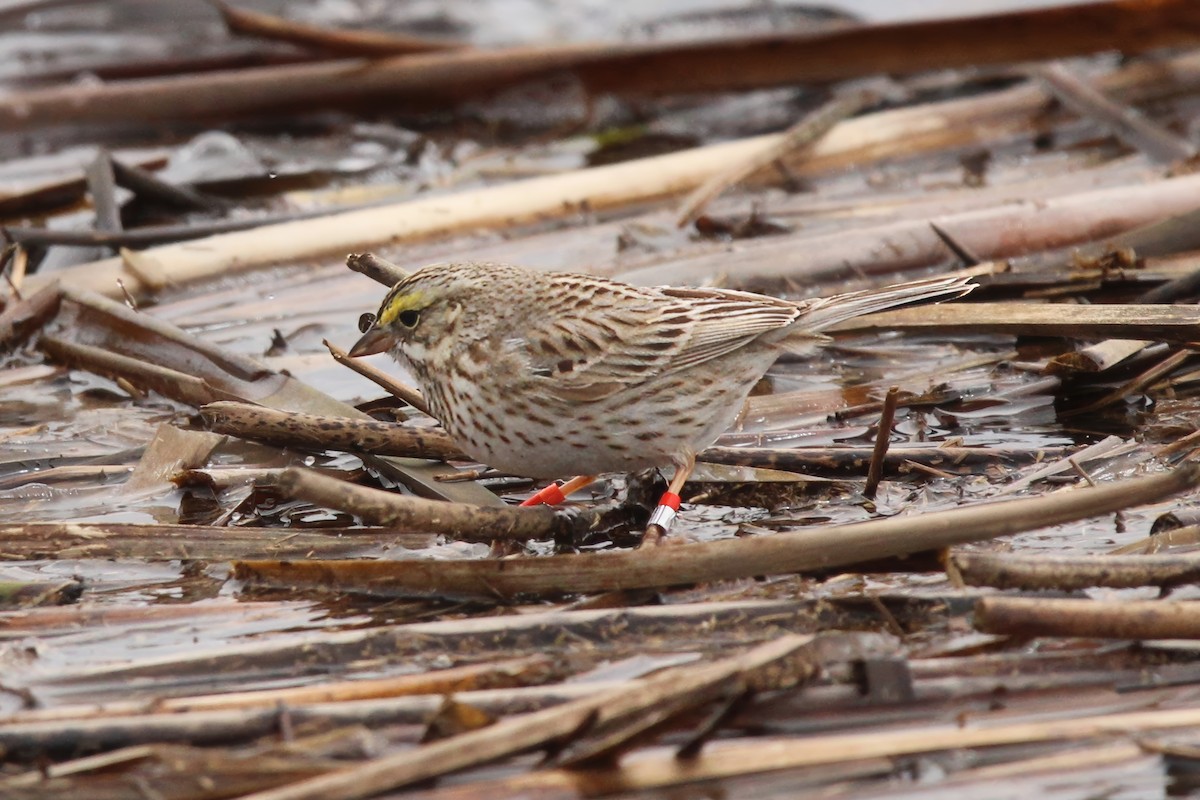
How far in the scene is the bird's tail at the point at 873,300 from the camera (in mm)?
5512

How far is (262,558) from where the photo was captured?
16.3ft

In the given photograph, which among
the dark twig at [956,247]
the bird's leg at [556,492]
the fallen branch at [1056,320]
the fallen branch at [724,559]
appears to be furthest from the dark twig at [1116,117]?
the fallen branch at [724,559]

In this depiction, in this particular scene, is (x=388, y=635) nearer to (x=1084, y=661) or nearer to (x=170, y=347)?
(x=1084, y=661)

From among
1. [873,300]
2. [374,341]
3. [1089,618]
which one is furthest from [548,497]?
[1089,618]

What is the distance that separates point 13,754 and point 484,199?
5339 mm

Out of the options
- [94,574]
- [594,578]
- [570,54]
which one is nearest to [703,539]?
[594,578]

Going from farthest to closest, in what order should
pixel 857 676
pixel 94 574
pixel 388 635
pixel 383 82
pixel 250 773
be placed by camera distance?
pixel 383 82
pixel 94 574
pixel 388 635
pixel 857 676
pixel 250 773

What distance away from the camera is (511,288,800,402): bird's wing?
5.20m

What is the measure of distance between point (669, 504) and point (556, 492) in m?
0.60

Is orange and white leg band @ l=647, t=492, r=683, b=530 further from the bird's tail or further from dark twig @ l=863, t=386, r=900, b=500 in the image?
the bird's tail

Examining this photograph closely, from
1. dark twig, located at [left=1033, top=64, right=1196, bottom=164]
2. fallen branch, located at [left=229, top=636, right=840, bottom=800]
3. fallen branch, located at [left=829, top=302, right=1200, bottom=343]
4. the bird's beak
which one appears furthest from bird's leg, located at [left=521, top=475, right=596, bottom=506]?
dark twig, located at [left=1033, top=64, right=1196, bottom=164]

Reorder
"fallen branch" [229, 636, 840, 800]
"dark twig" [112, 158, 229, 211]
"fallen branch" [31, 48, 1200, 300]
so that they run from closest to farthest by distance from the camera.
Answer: "fallen branch" [229, 636, 840, 800]
"fallen branch" [31, 48, 1200, 300]
"dark twig" [112, 158, 229, 211]

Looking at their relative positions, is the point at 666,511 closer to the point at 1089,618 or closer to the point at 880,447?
the point at 880,447

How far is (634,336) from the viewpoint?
5.41 metres
